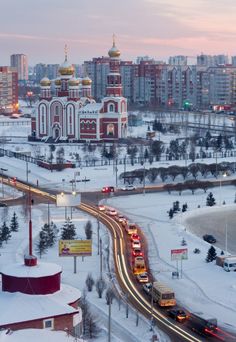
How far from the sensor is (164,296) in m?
12.6

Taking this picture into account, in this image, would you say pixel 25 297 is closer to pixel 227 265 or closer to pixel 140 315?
pixel 140 315

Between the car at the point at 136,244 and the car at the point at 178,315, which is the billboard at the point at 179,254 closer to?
the car at the point at 136,244

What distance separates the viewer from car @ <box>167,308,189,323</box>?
1193 centimetres

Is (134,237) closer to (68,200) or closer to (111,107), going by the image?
(68,200)

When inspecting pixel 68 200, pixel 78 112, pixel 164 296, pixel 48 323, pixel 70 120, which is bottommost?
pixel 164 296

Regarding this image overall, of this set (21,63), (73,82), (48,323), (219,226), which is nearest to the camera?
(48,323)

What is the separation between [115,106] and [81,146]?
2.94 meters

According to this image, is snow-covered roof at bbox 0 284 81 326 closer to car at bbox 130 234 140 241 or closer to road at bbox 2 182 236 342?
road at bbox 2 182 236 342

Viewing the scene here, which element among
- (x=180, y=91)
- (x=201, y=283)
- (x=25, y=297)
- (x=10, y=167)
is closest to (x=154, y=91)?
(x=180, y=91)

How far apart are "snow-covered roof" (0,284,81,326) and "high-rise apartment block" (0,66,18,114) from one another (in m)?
55.3

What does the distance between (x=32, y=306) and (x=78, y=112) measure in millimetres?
29756

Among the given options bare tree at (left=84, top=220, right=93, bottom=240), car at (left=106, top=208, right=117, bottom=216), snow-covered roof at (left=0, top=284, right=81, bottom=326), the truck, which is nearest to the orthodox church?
car at (left=106, top=208, right=117, bottom=216)

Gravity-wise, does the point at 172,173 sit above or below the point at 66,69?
below

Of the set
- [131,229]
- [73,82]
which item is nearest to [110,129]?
[73,82]
